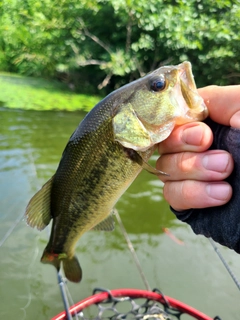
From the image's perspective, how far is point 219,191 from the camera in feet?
4.15

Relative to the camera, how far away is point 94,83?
48.4ft

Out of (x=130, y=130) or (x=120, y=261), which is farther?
(x=120, y=261)

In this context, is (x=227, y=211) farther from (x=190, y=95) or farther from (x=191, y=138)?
(x=190, y=95)

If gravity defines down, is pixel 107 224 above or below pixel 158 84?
below

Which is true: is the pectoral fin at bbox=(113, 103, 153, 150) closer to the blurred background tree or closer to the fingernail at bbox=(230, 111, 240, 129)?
the fingernail at bbox=(230, 111, 240, 129)

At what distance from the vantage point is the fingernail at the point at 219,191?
126cm

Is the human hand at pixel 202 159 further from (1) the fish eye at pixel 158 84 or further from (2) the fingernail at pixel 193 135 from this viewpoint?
(1) the fish eye at pixel 158 84

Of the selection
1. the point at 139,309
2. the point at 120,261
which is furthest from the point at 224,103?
the point at 120,261

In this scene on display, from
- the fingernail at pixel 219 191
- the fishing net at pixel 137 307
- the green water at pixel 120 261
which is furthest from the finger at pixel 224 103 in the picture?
the green water at pixel 120 261

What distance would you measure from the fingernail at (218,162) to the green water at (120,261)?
2395mm

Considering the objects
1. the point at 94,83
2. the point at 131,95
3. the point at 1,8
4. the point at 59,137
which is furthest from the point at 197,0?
the point at 1,8

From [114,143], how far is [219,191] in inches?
18.9

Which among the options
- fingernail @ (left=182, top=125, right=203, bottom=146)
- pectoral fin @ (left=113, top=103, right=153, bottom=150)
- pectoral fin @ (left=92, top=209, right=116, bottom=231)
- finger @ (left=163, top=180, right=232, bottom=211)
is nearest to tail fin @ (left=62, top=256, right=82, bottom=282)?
pectoral fin @ (left=92, top=209, right=116, bottom=231)

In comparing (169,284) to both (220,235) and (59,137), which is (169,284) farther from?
(59,137)
